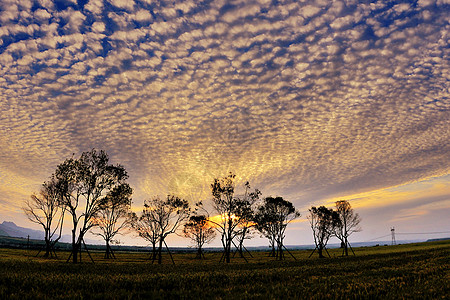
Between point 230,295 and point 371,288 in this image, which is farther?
point 371,288

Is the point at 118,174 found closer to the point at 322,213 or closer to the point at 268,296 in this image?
the point at 268,296

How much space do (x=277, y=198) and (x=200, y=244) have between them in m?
38.5

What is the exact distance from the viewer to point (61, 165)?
1970 inches

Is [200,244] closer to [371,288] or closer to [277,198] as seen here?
[277,198]

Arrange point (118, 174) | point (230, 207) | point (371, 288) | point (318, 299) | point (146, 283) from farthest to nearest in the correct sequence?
point (230, 207), point (118, 174), point (146, 283), point (371, 288), point (318, 299)

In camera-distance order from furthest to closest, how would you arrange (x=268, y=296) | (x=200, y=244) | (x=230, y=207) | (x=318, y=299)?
(x=200, y=244) → (x=230, y=207) → (x=268, y=296) → (x=318, y=299)

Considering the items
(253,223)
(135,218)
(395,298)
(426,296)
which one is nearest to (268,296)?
(395,298)

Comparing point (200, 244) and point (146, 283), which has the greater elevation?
point (146, 283)

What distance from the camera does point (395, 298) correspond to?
421 inches

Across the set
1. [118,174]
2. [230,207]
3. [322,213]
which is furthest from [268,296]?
[322,213]

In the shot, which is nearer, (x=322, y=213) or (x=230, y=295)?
(x=230, y=295)

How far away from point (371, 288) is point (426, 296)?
8.30 ft

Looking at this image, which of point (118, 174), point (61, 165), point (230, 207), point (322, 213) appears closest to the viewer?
point (61, 165)

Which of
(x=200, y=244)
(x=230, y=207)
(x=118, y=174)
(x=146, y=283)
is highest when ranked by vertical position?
(x=118, y=174)
